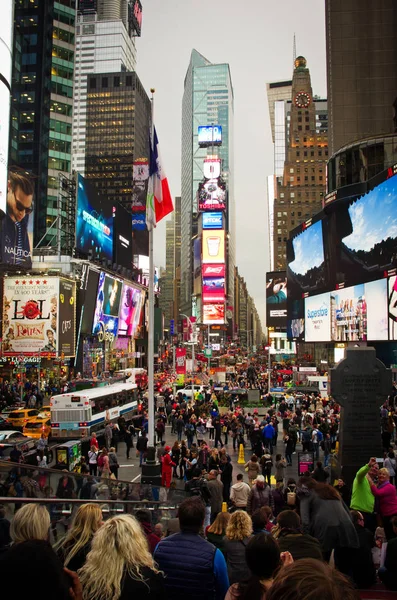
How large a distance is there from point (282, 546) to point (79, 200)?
2305 inches

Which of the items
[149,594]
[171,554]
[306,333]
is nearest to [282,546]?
[171,554]

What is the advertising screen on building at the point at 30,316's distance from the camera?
155 feet

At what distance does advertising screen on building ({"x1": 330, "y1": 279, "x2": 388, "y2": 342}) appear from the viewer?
39.9 metres

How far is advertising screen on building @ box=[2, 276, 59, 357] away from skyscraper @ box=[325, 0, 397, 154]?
5625 centimetres

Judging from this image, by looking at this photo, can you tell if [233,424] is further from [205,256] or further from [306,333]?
[205,256]

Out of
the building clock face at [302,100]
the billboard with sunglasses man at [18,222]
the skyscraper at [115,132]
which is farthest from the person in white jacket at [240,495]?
the skyscraper at [115,132]

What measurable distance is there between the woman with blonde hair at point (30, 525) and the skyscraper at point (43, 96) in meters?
86.9

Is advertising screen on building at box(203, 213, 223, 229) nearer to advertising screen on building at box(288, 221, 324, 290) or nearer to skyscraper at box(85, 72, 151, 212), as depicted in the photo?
skyscraper at box(85, 72, 151, 212)

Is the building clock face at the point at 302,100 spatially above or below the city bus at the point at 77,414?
above

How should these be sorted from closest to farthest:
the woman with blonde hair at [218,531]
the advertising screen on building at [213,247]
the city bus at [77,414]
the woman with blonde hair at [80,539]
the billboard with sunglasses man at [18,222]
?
the woman with blonde hair at [80,539], the woman with blonde hair at [218,531], the city bus at [77,414], the billboard with sunglasses man at [18,222], the advertising screen on building at [213,247]

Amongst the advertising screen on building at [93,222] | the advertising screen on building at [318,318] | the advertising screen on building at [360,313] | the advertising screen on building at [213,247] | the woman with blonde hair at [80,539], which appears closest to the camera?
the woman with blonde hair at [80,539]

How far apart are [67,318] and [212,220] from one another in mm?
85798

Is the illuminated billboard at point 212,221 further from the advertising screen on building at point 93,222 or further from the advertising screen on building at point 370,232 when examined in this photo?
the advertising screen on building at point 370,232

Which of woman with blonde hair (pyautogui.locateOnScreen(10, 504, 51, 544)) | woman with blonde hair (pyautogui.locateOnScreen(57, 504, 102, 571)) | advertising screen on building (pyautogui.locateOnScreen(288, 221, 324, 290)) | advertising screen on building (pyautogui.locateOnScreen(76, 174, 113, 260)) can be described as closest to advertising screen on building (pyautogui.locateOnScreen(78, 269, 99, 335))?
advertising screen on building (pyautogui.locateOnScreen(76, 174, 113, 260))
